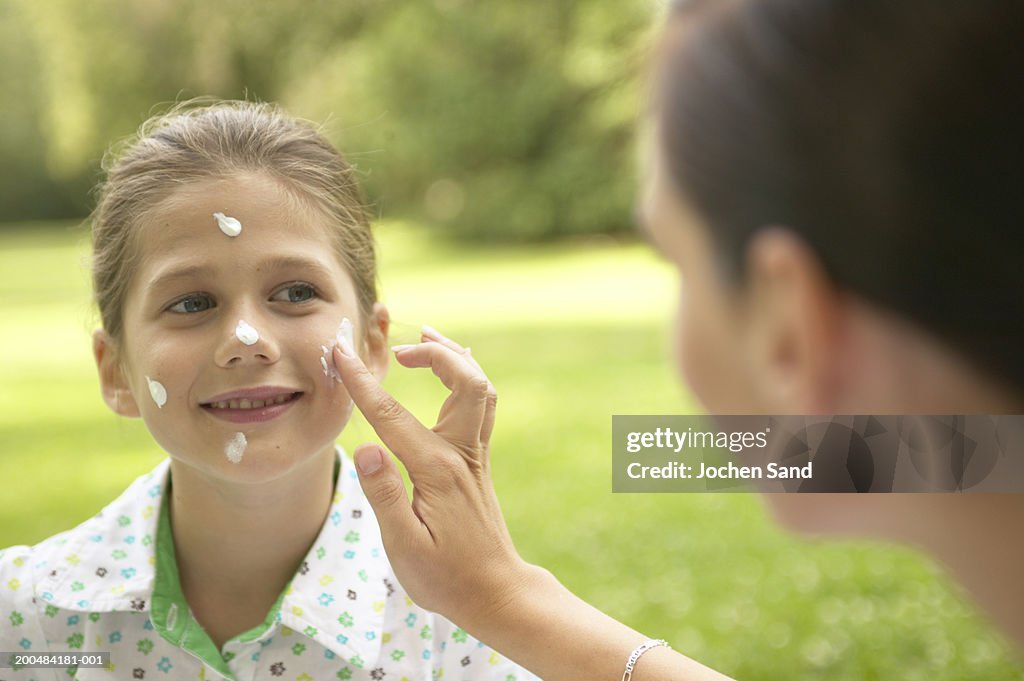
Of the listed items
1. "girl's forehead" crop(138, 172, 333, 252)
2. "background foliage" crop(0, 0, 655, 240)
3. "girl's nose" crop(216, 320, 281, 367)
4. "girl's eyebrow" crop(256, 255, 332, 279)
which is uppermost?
"background foliage" crop(0, 0, 655, 240)

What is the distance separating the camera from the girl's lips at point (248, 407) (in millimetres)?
1348

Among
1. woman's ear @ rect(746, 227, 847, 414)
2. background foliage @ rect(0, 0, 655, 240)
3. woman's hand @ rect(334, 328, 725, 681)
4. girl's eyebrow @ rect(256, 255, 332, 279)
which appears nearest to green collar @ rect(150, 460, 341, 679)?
woman's hand @ rect(334, 328, 725, 681)

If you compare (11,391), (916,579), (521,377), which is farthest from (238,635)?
(11,391)

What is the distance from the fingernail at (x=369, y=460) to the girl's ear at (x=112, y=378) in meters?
0.43

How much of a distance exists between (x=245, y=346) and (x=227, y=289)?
0.10 meters

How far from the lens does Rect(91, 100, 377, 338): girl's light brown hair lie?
1.46 meters

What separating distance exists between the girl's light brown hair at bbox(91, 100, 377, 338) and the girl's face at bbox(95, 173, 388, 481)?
1.2 inches

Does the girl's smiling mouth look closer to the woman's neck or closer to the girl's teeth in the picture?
the girl's teeth

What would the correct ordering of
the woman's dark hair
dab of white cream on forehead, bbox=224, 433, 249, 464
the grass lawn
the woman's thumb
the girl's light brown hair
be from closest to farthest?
the woman's dark hair
the woman's thumb
dab of white cream on forehead, bbox=224, 433, 249, 464
the girl's light brown hair
the grass lawn

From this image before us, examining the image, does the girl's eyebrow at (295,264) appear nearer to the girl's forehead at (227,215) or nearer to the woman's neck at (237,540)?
the girl's forehead at (227,215)

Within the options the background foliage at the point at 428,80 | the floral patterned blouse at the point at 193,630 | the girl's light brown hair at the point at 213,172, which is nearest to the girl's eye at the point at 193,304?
the girl's light brown hair at the point at 213,172

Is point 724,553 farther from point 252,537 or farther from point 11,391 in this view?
point 11,391

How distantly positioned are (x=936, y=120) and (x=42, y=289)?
13.8 m

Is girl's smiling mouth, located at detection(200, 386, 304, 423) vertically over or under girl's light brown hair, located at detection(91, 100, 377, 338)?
under
